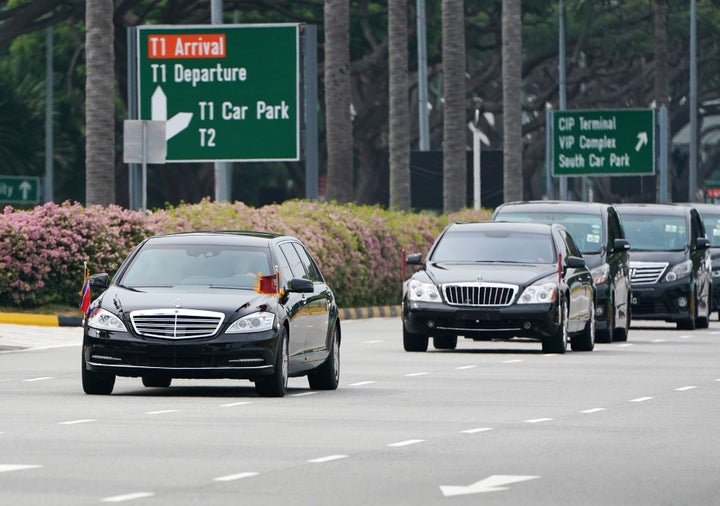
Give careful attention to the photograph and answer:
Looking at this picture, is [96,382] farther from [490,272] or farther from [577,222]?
[577,222]

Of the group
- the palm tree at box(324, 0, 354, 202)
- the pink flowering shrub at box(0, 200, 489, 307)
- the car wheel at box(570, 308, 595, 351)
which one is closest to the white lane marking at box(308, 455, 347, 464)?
the car wheel at box(570, 308, 595, 351)

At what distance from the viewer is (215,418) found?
16734 millimetres

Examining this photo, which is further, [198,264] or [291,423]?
[198,264]

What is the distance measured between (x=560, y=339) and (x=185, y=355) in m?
9.19

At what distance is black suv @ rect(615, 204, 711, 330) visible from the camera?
3441 cm

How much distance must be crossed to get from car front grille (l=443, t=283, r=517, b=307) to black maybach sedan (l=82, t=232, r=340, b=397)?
591 centimetres

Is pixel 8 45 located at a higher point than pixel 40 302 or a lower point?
higher

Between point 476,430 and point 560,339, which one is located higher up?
point 476,430

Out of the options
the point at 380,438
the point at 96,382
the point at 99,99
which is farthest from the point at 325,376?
the point at 99,99

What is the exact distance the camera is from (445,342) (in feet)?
93.1

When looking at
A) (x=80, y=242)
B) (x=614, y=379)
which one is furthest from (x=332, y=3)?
(x=614, y=379)

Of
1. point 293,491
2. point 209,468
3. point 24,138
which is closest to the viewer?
point 293,491

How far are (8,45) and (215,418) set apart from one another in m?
51.1

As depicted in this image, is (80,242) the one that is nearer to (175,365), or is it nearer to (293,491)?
(175,365)
